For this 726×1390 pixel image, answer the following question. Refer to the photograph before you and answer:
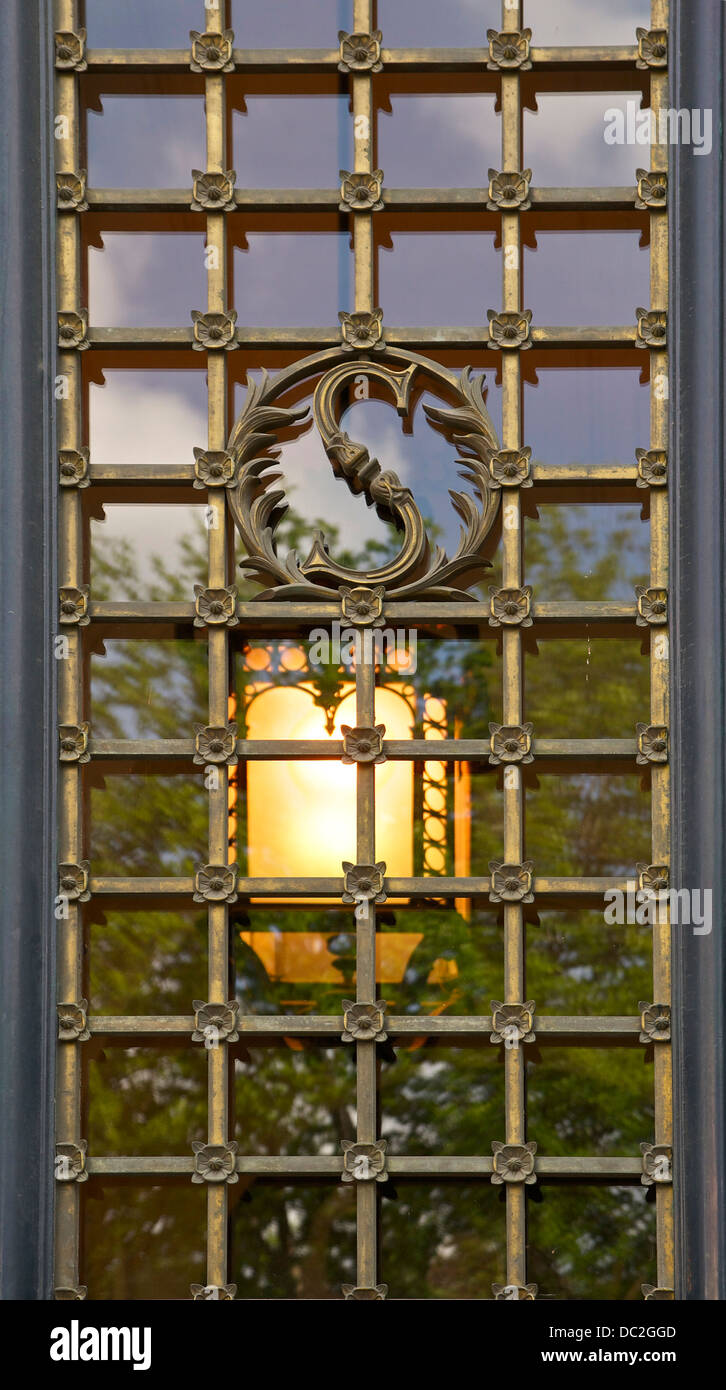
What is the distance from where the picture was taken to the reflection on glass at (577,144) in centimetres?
586

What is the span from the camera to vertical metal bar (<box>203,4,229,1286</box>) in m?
5.39

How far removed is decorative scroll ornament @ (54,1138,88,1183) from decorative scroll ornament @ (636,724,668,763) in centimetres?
248

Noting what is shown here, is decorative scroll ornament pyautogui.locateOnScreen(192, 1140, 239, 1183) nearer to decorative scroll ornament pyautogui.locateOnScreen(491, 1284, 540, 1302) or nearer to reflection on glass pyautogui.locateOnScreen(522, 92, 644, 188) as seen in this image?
decorative scroll ornament pyautogui.locateOnScreen(491, 1284, 540, 1302)

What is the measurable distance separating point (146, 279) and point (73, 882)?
2.33 meters

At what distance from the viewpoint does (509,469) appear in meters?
5.66

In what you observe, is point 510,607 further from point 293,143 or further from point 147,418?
point 293,143

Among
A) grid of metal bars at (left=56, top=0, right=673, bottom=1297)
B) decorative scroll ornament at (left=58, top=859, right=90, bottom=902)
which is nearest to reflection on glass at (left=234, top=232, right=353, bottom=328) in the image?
grid of metal bars at (left=56, top=0, right=673, bottom=1297)

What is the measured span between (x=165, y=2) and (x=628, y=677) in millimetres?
3202

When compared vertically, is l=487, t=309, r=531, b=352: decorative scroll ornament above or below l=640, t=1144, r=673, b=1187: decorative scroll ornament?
above

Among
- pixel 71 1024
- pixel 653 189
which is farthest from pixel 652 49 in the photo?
pixel 71 1024

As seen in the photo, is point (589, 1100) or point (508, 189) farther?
A: point (508, 189)

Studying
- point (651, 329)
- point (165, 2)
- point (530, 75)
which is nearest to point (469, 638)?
point (651, 329)

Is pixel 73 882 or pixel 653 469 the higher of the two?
pixel 653 469

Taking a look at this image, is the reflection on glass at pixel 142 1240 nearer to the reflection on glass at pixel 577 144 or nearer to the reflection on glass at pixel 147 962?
the reflection on glass at pixel 147 962
